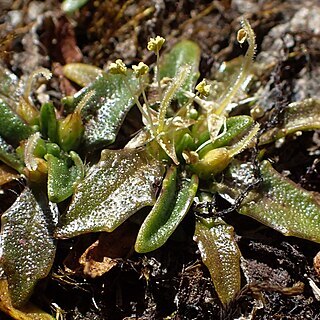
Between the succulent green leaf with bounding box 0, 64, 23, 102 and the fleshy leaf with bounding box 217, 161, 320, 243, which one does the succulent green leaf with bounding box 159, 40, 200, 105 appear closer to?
the fleshy leaf with bounding box 217, 161, 320, 243

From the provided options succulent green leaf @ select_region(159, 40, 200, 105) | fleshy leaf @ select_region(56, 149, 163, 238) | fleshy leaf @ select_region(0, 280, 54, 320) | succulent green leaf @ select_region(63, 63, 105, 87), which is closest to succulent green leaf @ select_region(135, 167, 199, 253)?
fleshy leaf @ select_region(56, 149, 163, 238)

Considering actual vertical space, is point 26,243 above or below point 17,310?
above

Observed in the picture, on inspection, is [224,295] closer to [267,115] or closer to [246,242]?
[246,242]

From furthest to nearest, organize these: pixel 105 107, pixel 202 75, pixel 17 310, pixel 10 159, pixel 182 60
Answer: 1. pixel 202 75
2. pixel 182 60
3. pixel 105 107
4. pixel 10 159
5. pixel 17 310

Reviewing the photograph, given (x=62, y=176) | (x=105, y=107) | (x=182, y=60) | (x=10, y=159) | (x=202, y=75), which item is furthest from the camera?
(x=202, y=75)

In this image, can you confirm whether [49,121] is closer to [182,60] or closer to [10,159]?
[10,159]

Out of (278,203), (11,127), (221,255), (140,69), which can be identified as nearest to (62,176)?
(11,127)

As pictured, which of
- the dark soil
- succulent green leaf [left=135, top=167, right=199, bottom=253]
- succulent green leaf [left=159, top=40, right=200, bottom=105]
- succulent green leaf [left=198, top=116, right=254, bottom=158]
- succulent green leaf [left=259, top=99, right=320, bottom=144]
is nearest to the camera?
Answer: succulent green leaf [left=135, top=167, right=199, bottom=253]
